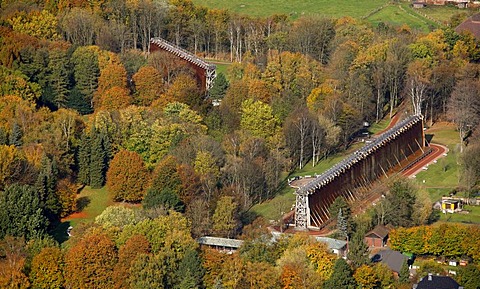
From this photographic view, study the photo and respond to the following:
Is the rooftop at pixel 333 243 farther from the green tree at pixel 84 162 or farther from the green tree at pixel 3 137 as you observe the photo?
the green tree at pixel 3 137

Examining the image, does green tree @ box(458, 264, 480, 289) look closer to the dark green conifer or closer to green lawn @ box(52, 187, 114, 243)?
green lawn @ box(52, 187, 114, 243)

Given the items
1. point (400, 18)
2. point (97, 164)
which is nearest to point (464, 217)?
point (97, 164)

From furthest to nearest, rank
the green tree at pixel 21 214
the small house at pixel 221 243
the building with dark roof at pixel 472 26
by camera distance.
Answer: the building with dark roof at pixel 472 26 < the green tree at pixel 21 214 < the small house at pixel 221 243

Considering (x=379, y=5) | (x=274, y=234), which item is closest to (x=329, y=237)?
(x=274, y=234)

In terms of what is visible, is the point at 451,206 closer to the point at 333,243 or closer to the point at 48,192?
the point at 333,243

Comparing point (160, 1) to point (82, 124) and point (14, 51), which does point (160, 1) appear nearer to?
point (14, 51)

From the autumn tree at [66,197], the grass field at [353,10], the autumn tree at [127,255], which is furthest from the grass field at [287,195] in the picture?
the grass field at [353,10]
